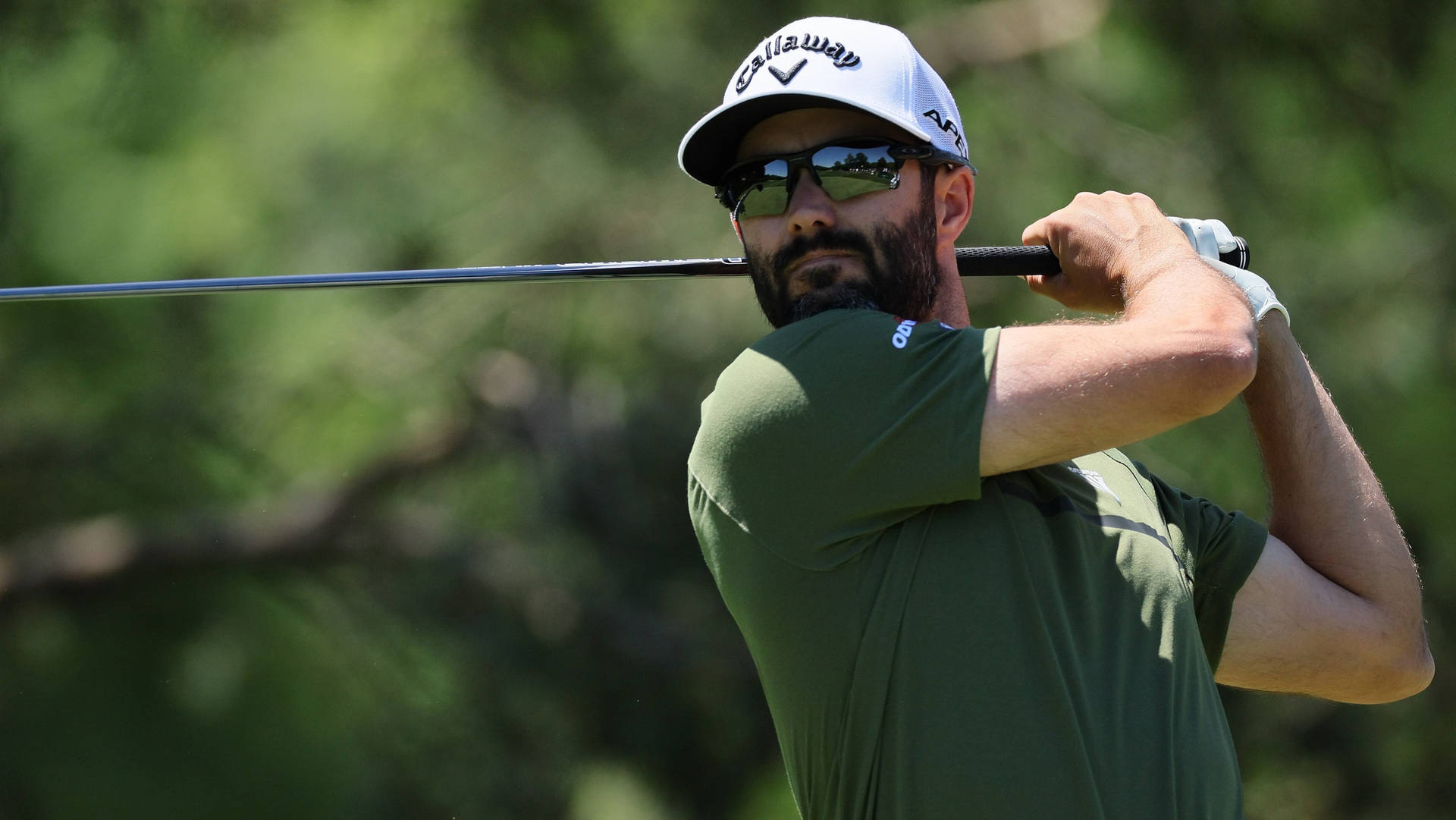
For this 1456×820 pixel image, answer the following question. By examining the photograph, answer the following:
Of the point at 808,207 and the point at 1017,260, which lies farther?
the point at 1017,260

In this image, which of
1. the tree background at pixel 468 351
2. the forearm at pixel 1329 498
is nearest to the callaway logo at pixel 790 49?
the forearm at pixel 1329 498

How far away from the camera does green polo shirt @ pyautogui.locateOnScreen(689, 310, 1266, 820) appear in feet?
3.73

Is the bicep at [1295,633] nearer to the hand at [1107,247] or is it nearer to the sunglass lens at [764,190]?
the hand at [1107,247]

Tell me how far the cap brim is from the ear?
4.0 inches

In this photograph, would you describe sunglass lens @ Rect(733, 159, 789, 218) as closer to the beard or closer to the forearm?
the beard

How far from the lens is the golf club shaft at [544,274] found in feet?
5.37

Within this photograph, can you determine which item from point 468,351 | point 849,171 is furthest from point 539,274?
point 468,351

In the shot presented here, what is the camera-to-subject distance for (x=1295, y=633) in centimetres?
150

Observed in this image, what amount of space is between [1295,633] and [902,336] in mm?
591

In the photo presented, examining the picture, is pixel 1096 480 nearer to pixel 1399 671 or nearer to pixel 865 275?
pixel 865 275

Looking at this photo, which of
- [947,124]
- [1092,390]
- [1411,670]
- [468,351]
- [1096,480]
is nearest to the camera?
[1092,390]

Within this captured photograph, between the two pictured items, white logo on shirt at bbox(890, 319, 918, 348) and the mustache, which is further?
the mustache

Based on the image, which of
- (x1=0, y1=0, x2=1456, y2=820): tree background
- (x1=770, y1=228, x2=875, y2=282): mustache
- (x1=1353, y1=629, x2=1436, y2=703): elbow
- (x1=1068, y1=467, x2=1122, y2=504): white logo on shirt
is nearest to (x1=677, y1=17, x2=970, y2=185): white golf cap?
(x1=770, y1=228, x2=875, y2=282): mustache

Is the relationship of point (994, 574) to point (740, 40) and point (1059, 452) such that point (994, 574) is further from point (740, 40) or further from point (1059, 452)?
point (740, 40)
